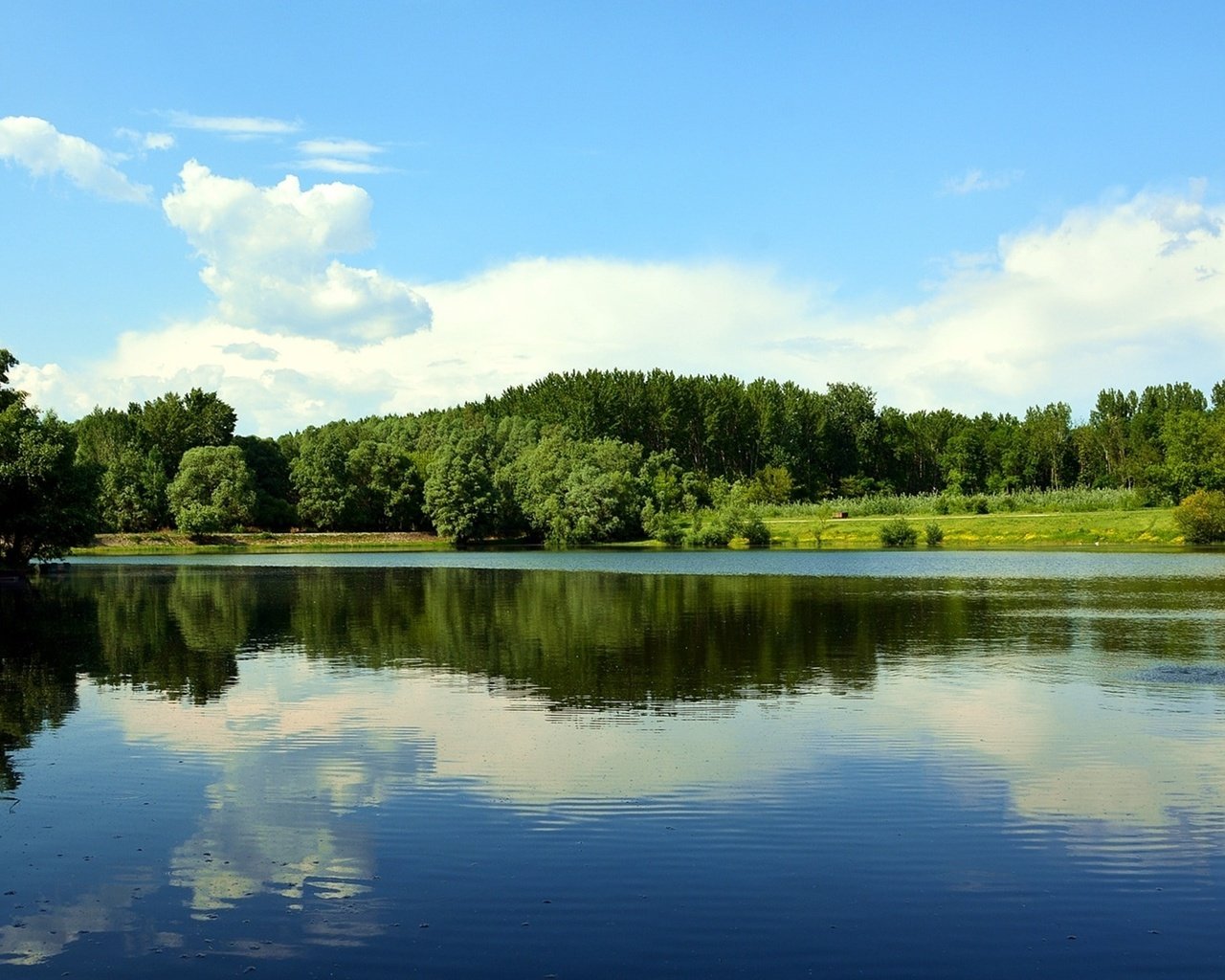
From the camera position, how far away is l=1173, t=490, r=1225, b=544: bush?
109 metres

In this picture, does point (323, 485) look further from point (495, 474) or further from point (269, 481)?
point (495, 474)

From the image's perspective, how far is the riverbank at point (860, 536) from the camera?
118 m

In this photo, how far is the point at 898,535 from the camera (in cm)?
12381

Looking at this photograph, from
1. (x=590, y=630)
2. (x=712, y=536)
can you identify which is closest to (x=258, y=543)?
(x=712, y=536)

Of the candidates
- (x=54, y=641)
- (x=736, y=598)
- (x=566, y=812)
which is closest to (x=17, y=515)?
(x=54, y=641)

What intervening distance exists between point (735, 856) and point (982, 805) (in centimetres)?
492

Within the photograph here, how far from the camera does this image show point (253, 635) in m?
42.2

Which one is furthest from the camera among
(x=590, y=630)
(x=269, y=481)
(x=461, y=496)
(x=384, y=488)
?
(x=269, y=481)

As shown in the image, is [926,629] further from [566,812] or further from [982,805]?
[566,812]

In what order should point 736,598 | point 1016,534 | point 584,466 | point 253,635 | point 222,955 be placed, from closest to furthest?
point 222,955
point 253,635
point 736,598
point 1016,534
point 584,466

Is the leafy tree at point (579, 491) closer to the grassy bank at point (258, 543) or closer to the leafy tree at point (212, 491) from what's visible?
the grassy bank at point (258, 543)

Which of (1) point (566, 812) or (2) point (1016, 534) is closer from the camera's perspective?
(1) point (566, 812)

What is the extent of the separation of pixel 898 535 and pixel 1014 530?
43.9 feet

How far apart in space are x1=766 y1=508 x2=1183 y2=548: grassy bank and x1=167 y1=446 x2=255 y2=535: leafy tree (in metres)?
71.3
